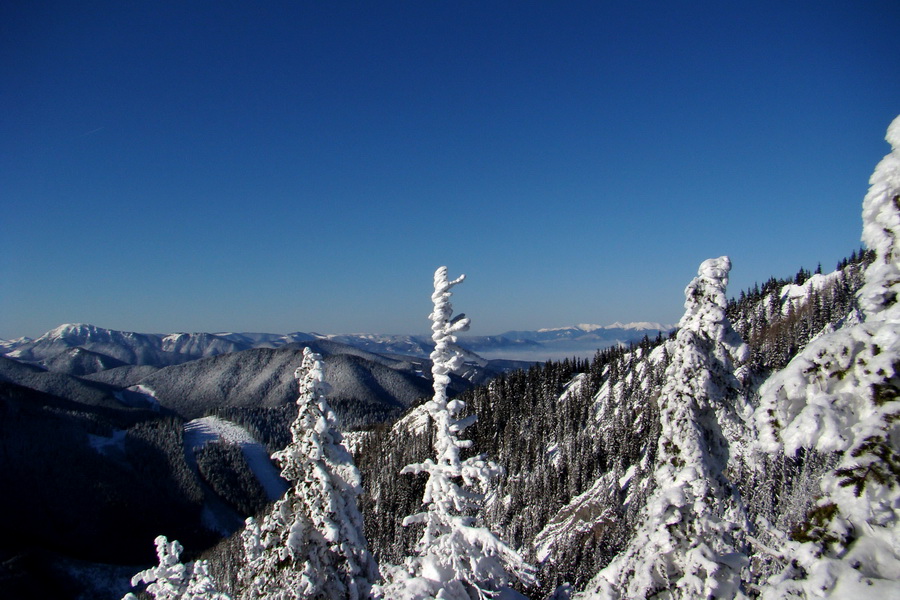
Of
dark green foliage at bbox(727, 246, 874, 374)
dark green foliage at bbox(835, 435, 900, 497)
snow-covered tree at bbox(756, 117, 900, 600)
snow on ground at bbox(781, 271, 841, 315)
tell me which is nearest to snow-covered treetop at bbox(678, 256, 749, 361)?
snow-covered tree at bbox(756, 117, 900, 600)

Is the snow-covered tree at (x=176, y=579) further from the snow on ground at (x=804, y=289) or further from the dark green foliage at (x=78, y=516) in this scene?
the dark green foliage at (x=78, y=516)

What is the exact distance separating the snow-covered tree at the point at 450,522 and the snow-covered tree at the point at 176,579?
44.5 feet

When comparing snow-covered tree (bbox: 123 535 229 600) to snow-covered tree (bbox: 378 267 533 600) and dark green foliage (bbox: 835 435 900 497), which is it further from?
dark green foliage (bbox: 835 435 900 497)

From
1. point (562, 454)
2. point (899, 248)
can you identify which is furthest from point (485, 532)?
point (562, 454)

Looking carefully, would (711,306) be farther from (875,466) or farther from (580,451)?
(580,451)

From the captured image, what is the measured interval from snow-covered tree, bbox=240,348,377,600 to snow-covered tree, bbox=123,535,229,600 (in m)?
7.77

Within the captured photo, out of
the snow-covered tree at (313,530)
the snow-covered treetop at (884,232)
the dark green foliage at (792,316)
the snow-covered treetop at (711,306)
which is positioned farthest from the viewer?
the dark green foliage at (792,316)

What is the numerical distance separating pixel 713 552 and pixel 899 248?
8.25 m

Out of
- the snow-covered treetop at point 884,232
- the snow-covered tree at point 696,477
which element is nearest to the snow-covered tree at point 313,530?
the snow-covered tree at point 696,477

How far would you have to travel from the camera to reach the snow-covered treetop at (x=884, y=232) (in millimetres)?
5758

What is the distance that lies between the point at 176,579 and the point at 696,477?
22.5m

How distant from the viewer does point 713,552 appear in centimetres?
1097

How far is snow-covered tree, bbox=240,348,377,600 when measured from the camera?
1435 centimetres

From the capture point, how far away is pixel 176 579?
21.9m
